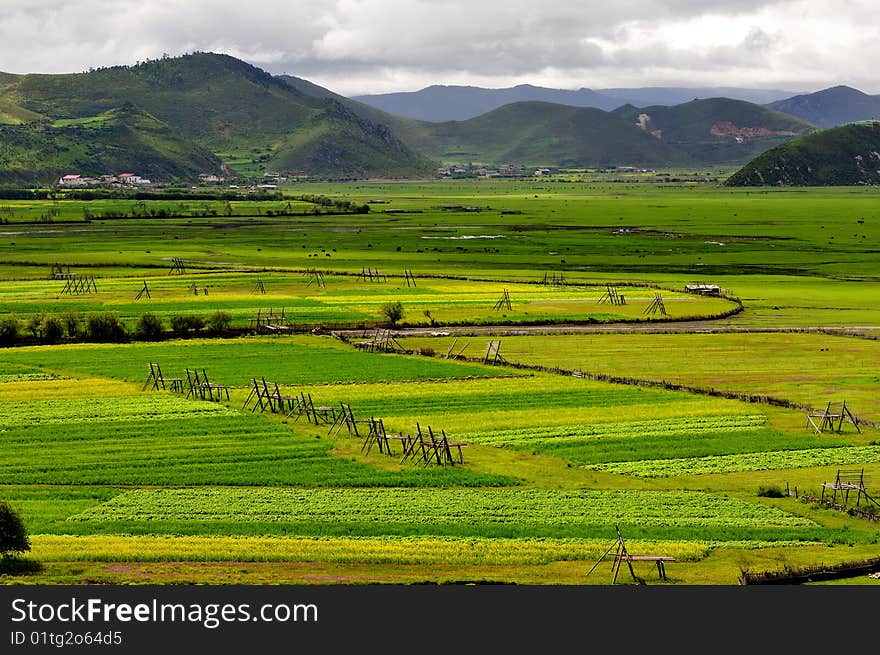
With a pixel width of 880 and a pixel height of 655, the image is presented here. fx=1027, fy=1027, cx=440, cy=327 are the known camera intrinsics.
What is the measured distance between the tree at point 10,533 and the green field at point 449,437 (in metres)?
1.32

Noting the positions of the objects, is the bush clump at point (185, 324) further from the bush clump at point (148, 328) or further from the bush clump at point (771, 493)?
the bush clump at point (771, 493)

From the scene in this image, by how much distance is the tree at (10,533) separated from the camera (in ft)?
130

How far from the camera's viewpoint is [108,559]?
40.9m

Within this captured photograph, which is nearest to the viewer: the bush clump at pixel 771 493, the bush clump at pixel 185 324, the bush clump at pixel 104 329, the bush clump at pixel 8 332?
the bush clump at pixel 771 493

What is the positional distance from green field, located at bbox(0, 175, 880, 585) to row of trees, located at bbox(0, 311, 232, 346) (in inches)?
32.2

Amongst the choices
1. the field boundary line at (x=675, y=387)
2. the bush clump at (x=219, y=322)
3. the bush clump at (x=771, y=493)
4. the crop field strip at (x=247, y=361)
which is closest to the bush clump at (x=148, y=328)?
the crop field strip at (x=247, y=361)

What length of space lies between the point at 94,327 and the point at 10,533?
60.0 m

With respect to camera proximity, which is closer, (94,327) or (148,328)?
(94,327)

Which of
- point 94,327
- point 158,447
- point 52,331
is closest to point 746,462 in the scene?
point 158,447

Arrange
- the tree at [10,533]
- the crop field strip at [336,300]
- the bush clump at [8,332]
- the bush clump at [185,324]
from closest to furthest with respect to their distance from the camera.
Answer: the tree at [10,533]
the bush clump at [8,332]
the bush clump at [185,324]
the crop field strip at [336,300]

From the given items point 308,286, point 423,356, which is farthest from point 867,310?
point 308,286

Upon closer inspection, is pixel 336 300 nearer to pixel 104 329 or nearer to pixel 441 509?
pixel 104 329

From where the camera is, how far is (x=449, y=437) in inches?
2420

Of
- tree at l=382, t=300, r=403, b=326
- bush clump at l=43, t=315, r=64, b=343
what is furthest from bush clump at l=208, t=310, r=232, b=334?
tree at l=382, t=300, r=403, b=326
